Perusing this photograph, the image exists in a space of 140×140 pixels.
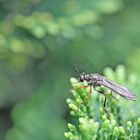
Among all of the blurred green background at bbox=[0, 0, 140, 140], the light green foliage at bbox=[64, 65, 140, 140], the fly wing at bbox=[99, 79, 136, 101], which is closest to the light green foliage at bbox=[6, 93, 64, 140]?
the blurred green background at bbox=[0, 0, 140, 140]

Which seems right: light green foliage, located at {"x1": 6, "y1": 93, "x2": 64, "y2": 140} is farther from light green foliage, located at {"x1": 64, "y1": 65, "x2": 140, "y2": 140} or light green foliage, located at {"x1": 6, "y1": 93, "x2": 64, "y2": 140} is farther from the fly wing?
the fly wing

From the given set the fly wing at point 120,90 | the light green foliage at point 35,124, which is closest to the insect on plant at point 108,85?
the fly wing at point 120,90

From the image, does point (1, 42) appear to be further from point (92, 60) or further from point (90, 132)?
point (90, 132)

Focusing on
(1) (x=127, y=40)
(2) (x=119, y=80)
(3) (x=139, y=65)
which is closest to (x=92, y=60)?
(1) (x=127, y=40)

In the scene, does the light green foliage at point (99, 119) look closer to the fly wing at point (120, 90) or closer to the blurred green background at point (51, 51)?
the fly wing at point (120, 90)

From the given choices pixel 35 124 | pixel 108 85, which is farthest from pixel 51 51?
pixel 108 85

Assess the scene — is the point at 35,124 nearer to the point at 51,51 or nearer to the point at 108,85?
the point at 51,51
